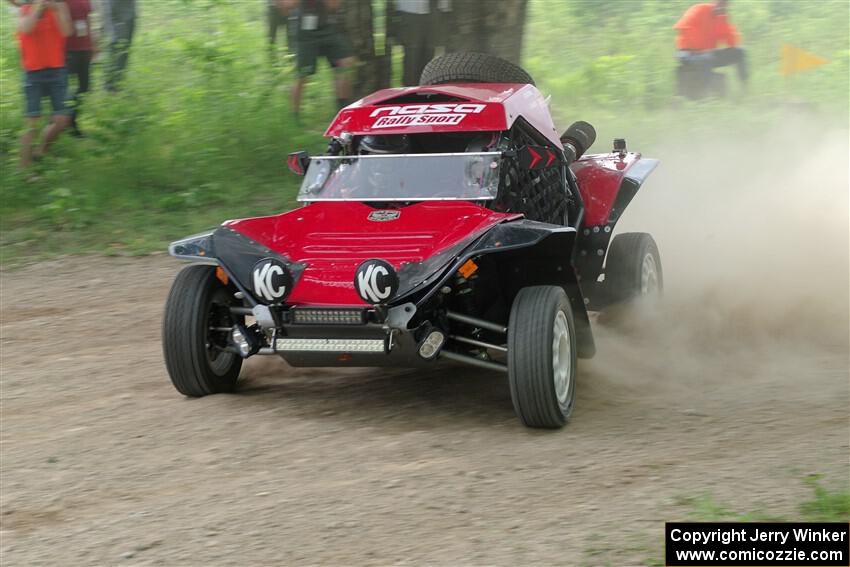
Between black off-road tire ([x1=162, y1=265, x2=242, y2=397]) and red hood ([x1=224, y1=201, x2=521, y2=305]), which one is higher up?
red hood ([x1=224, y1=201, x2=521, y2=305])

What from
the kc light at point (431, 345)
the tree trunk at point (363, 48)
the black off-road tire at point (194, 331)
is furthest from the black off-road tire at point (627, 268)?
the tree trunk at point (363, 48)

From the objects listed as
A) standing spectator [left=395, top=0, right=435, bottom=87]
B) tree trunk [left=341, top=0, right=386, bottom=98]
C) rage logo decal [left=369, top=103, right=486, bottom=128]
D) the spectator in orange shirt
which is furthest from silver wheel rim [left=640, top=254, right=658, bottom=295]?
the spectator in orange shirt

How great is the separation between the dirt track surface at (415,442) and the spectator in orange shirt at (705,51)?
7.22 m

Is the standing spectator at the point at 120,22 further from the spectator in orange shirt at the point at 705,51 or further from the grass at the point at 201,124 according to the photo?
the spectator in orange shirt at the point at 705,51

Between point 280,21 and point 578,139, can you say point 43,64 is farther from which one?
point 578,139

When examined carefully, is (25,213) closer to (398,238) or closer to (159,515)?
(398,238)

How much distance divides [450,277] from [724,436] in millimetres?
1631

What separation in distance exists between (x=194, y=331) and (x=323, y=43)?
23.3ft

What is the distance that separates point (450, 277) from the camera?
239 inches

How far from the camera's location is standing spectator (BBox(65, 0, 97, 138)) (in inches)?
490

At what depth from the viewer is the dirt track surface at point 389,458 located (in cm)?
481

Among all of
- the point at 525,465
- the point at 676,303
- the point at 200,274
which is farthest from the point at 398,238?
the point at 676,303

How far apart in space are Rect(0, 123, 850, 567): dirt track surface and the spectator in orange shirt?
722 cm

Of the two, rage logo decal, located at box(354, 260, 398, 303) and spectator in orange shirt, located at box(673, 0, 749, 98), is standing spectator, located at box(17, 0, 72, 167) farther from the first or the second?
spectator in orange shirt, located at box(673, 0, 749, 98)
